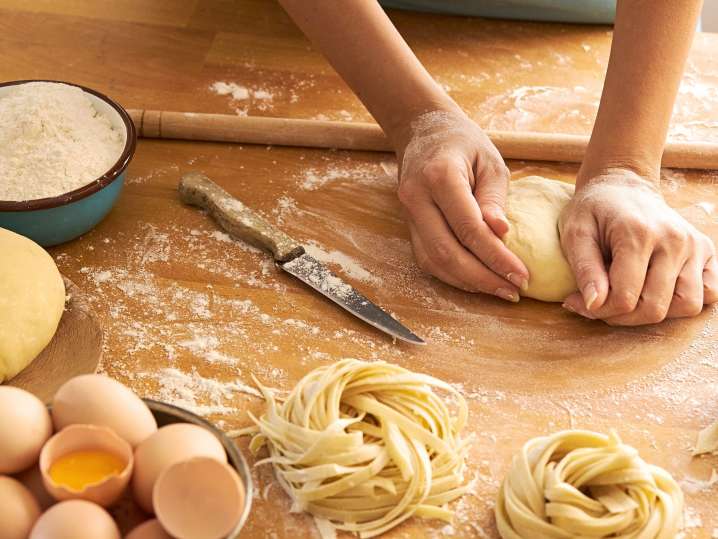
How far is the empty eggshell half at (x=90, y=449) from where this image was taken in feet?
3.31

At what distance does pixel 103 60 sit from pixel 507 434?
1644 millimetres

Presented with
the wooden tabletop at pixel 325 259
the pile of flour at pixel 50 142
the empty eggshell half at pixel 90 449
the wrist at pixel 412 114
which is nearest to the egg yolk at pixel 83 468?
the empty eggshell half at pixel 90 449

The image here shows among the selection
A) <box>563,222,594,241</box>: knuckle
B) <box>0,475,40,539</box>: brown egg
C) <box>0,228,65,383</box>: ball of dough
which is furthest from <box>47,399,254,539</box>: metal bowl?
<box>563,222,594,241</box>: knuckle

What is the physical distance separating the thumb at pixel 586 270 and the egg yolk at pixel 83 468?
0.99 m

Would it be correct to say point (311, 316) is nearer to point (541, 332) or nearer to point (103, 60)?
point (541, 332)

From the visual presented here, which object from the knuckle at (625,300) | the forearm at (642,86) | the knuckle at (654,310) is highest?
the forearm at (642,86)

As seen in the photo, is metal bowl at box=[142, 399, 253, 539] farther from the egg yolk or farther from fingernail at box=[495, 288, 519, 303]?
fingernail at box=[495, 288, 519, 303]

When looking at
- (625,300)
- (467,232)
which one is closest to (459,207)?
(467,232)

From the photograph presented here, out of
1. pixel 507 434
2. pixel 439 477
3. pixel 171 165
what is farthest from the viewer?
pixel 171 165

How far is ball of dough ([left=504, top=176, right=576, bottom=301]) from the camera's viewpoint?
5.75ft

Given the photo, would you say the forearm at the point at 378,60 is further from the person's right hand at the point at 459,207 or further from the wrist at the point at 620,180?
the wrist at the point at 620,180

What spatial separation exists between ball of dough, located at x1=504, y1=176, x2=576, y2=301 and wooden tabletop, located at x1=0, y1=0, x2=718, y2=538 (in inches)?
2.2

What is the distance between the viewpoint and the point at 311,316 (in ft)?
5.68

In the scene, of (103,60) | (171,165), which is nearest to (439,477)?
(171,165)
